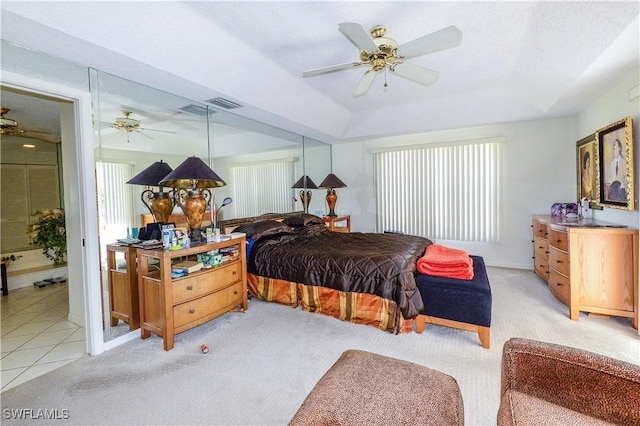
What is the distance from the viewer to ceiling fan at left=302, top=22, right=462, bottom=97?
2045 millimetres

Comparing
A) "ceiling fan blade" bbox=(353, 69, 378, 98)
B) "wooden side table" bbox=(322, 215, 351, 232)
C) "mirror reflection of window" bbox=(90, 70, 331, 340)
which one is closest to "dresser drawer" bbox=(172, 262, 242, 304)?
"mirror reflection of window" bbox=(90, 70, 331, 340)

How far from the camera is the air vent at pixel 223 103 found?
10.9 feet

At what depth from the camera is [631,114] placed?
2.80 metres

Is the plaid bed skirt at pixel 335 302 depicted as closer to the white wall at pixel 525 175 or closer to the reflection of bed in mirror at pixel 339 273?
the reflection of bed in mirror at pixel 339 273

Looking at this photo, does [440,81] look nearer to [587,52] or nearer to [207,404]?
[587,52]

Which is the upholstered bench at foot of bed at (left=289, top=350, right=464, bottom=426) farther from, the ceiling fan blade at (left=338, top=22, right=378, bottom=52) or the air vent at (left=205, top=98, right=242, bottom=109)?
the air vent at (left=205, top=98, right=242, bottom=109)

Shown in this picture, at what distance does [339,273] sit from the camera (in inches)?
116

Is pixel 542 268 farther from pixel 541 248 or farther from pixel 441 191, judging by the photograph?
pixel 441 191

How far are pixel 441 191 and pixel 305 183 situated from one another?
2547 mm

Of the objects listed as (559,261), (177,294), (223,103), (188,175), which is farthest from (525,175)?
(177,294)

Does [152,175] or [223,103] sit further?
[223,103]

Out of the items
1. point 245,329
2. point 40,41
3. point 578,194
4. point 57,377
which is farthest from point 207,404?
point 578,194

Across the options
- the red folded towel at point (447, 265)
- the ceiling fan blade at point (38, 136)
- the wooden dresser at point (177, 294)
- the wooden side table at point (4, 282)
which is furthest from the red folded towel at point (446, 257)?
the ceiling fan blade at point (38, 136)

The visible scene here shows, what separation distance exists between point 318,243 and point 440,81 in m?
2.72
